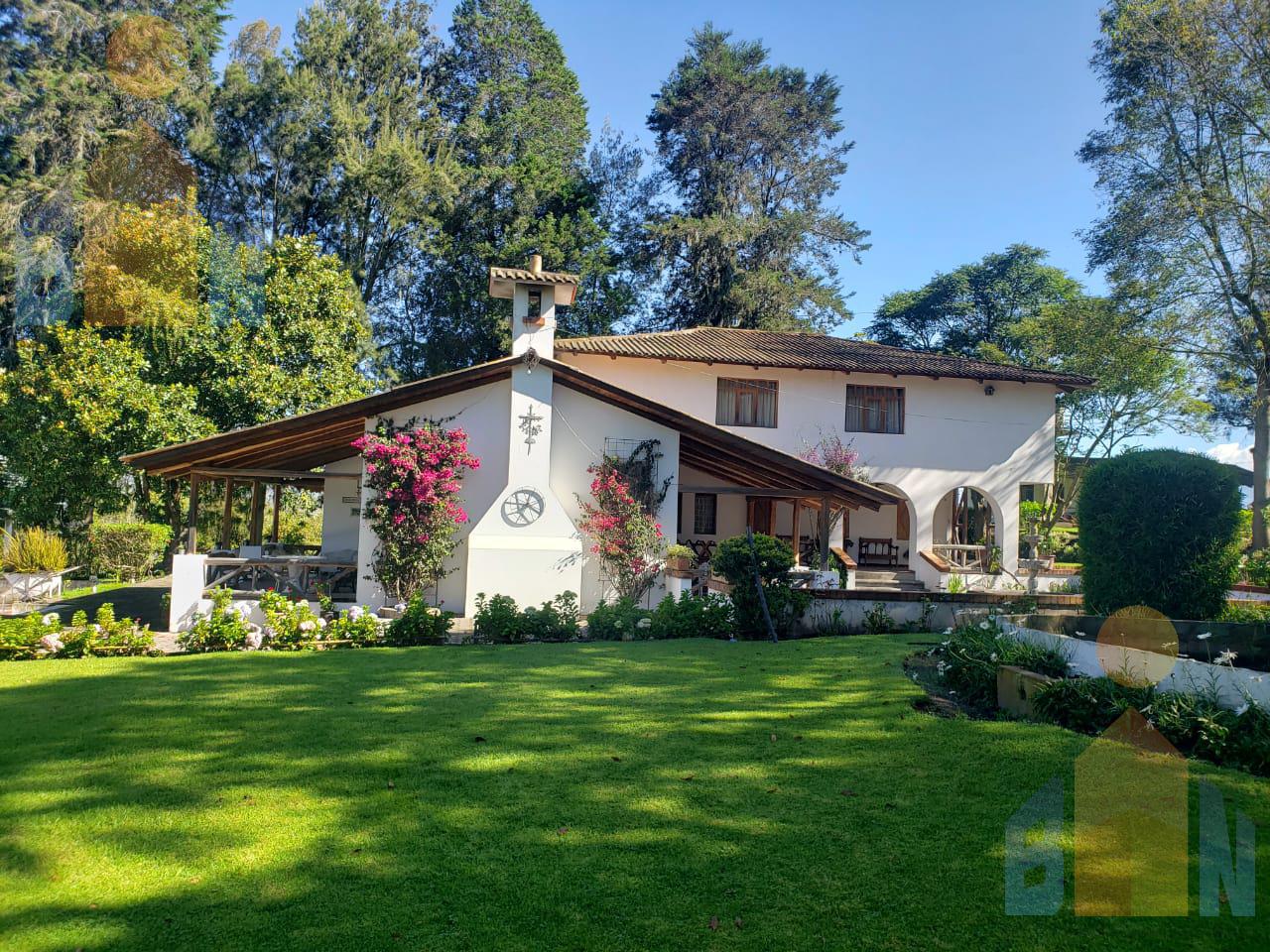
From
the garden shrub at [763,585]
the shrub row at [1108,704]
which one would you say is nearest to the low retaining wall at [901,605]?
the garden shrub at [763,585]

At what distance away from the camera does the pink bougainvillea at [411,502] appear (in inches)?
525

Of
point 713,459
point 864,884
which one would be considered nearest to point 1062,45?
point 713,459

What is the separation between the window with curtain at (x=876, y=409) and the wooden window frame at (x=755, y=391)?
202 centimetres

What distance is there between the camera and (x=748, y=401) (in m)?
Result: 22.6

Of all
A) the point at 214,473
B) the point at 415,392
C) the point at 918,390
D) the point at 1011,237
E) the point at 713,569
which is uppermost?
the point at 1011,237

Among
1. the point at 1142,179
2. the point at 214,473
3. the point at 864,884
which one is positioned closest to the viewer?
the point at 864,884

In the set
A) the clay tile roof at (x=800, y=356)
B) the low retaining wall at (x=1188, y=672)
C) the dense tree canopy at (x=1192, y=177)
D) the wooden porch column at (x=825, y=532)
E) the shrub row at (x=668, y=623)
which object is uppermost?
the dense tree canopy at (x=1192, y=177)

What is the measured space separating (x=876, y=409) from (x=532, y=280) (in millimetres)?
12032

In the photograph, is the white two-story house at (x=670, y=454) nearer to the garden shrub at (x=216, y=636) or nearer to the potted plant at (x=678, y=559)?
the potted plant at (x=678, y=559)

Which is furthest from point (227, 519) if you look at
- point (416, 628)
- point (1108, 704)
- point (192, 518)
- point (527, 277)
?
point (1108, 704)

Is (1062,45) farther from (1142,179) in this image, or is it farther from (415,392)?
(415,392)

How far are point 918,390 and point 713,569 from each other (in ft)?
43.2

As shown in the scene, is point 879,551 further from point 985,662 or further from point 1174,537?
point 985,662

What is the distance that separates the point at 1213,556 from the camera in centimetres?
847
